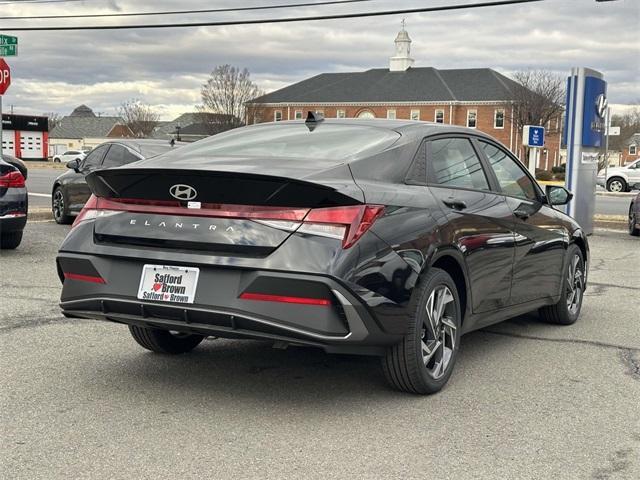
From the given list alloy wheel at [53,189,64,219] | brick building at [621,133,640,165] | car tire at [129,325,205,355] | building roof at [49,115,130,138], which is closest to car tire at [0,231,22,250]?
alloy wheel at [53,189,64,219]

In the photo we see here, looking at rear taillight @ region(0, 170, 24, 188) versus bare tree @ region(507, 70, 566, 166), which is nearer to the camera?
rear taillight @ region(0, 170, 24, 188)

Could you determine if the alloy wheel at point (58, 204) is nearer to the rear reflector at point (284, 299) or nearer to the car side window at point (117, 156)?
the car side window at point (117, 156)

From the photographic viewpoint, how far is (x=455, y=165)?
5.36 metres

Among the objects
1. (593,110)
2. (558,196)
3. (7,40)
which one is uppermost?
(7,40)

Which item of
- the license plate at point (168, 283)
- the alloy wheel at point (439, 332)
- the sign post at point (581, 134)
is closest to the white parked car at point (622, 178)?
the sign post at point (581, 134)

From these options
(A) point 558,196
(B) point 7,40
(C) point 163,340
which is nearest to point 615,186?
(B) point 7,40

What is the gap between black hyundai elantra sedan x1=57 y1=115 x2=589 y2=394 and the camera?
4020mm

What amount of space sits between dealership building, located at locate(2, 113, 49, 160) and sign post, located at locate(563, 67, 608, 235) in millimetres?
69129

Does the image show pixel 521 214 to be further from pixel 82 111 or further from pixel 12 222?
pixel 82 111

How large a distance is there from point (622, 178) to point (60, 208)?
27018mm

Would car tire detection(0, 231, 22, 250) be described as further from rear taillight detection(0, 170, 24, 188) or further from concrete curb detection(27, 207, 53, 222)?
concrete curb detection(27, 207, 53, 222)

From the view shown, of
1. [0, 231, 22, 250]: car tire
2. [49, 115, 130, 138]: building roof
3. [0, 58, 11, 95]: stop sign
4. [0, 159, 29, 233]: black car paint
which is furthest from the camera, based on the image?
[49, 115, 130, 138]: building roof

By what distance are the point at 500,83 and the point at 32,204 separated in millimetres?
67077

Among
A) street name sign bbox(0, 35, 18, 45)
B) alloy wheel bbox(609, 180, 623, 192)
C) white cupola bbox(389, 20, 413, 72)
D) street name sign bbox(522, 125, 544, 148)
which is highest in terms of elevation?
white cupola bbox(389, 20, 413, 72)
